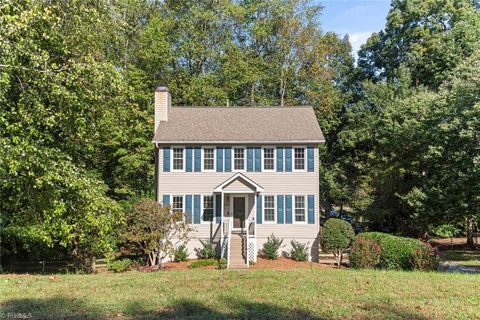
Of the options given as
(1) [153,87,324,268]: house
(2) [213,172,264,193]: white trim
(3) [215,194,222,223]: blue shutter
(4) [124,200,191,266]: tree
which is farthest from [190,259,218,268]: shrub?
(2) [213,172,264,193]: white trim

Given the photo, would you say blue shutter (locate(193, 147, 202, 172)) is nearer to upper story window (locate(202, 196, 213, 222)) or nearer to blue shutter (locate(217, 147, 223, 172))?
blue shutter (locate(217, 147, 223, 172))

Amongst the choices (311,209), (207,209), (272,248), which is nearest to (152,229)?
(207,209)

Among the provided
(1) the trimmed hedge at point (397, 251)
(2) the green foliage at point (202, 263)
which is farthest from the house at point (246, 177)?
(1) the trimmed hedge at point (397, 251)

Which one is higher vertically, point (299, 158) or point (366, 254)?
point (299, 158)

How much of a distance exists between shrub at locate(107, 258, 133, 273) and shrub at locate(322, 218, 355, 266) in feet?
30.6

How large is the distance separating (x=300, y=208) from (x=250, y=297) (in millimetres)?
14115

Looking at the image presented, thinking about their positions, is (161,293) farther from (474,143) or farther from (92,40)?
(474,143)

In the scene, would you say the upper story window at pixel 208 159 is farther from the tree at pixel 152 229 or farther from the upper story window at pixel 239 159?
the tree at pixel 152 229

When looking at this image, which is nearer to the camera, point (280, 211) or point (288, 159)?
point (280, 211)

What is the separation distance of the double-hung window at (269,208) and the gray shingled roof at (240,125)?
3.03m

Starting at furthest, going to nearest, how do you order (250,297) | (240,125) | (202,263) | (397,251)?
1. (240,125)
2. (202,263)
3. (397,251)
4. (250,297)

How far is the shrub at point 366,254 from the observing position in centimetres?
1424

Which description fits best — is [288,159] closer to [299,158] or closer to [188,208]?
[299,158]

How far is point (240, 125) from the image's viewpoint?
22.5m
